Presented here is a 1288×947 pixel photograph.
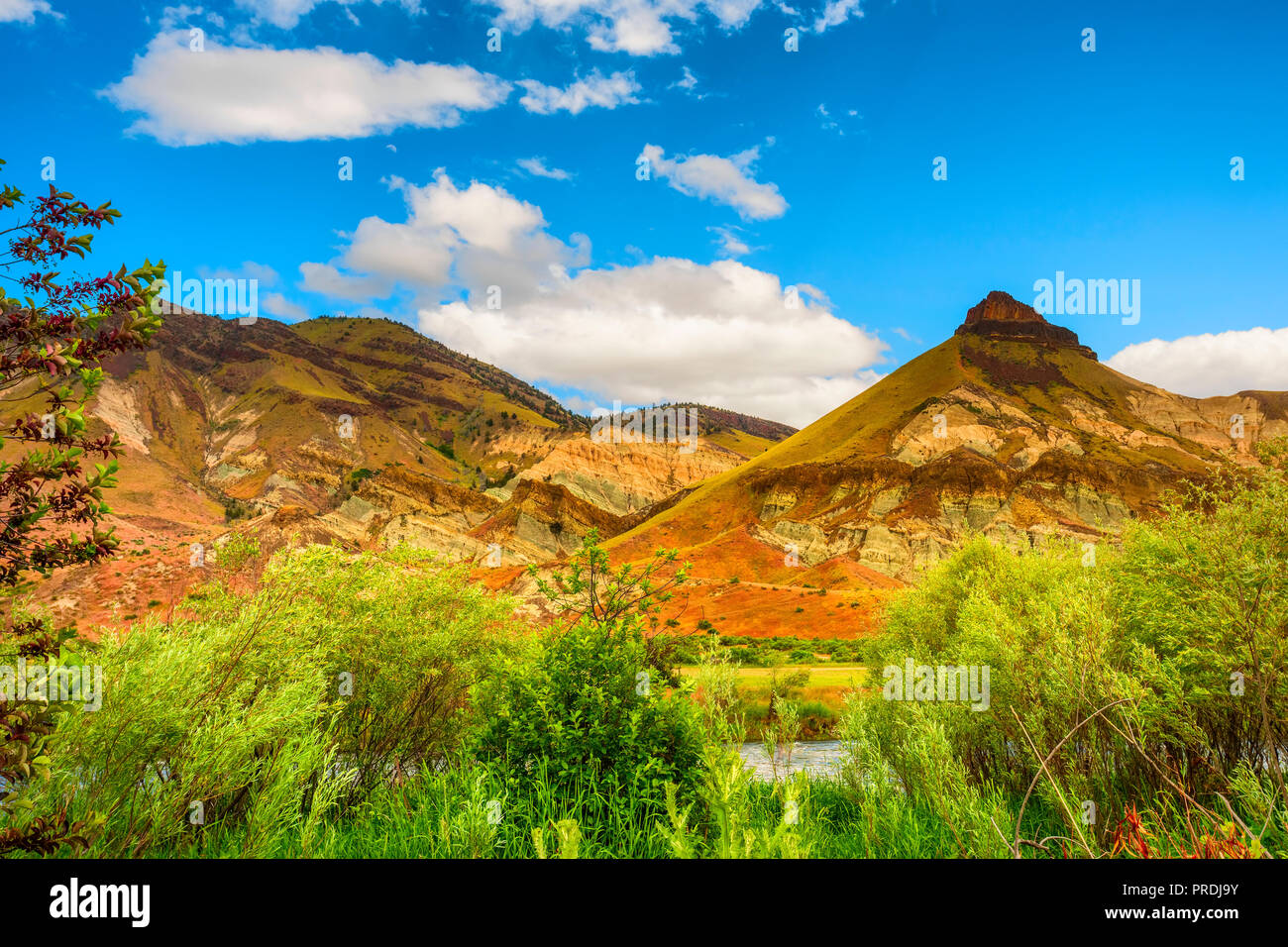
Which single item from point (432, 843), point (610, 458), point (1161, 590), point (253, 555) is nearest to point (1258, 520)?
point (1161, 590)

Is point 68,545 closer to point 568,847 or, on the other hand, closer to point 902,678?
point 568,847

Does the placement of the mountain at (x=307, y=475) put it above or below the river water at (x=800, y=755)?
above

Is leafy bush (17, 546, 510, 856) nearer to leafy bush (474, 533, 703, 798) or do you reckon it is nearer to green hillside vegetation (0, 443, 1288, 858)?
green hillside vegetation (0, 443, 1288, 858)

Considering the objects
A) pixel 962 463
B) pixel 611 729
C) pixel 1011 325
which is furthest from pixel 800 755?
pixel 1011 325

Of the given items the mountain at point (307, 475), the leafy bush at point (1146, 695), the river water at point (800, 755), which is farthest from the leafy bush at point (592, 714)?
the mountain at point (307, 475)

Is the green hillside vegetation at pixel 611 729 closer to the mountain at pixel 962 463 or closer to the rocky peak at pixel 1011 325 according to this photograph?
the mountain at pixel 962 463
